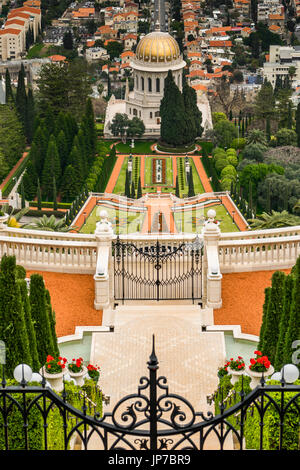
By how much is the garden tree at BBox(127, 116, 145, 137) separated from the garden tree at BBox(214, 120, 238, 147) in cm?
1038

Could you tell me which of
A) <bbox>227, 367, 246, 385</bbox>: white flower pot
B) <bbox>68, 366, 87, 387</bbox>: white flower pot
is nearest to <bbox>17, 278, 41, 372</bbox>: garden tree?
<bbox>68, 366, 87, 387</bbox>: white flower pot

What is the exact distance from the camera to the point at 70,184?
83875mm

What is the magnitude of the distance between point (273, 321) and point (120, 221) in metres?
53.2

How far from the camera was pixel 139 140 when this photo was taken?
110 metres

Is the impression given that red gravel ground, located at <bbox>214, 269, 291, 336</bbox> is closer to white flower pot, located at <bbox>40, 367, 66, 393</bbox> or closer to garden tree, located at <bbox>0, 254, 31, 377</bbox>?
white flower pot, located at <bbox>40, 367, 66, 393</bbox>

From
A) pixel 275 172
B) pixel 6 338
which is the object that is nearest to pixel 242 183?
pixel 275 172

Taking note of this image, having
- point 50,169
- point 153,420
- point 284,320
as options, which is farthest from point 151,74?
point 153,420

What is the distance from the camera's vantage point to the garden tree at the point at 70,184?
83.9 metres

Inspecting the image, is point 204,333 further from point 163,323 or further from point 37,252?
point 37,252

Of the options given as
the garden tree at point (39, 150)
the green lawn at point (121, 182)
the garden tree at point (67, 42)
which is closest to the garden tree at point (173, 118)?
the green lawn at point (121, 182)

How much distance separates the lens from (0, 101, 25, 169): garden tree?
93500 millimetres

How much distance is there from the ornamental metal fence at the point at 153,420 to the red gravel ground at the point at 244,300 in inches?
225

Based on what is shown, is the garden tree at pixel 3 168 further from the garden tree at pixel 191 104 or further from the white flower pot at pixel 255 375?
the white flower pot at pixel 255 375
